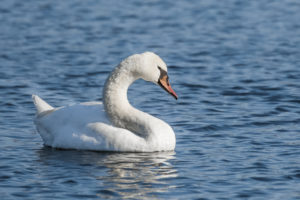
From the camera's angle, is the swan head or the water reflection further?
the swan head

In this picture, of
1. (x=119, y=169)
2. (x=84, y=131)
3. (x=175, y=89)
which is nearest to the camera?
(x=119, y=169)

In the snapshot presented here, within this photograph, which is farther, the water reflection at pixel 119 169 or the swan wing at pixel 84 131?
the swan wing at pixel 84 131

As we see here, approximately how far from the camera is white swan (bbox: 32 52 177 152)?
36.9 ft

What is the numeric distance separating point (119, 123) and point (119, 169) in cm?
121

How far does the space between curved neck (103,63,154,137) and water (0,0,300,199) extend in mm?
522

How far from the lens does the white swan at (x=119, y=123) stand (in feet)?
36.9

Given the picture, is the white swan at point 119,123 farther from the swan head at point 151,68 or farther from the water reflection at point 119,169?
the water reflection at point 119,169

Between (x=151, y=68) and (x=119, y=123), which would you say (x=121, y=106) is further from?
(x=151, y=68)

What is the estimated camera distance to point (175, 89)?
15.9m

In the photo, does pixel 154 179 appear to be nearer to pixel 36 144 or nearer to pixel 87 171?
pixel 87 171

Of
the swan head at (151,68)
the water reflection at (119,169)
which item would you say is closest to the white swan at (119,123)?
the swan head at (151,68)

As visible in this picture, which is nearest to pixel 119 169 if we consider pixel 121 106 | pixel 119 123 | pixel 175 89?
pixel 119 123

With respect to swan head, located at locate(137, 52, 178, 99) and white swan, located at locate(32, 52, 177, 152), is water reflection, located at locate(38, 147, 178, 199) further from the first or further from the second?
swan head, located at locate(137, 52, 178, 99)

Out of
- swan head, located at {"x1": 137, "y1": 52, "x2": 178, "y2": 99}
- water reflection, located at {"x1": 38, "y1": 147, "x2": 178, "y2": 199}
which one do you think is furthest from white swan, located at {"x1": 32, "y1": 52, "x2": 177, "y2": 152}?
water reflection, located at {"x1": 38, "y1": 147, "x2": 178, "y2": 199}
